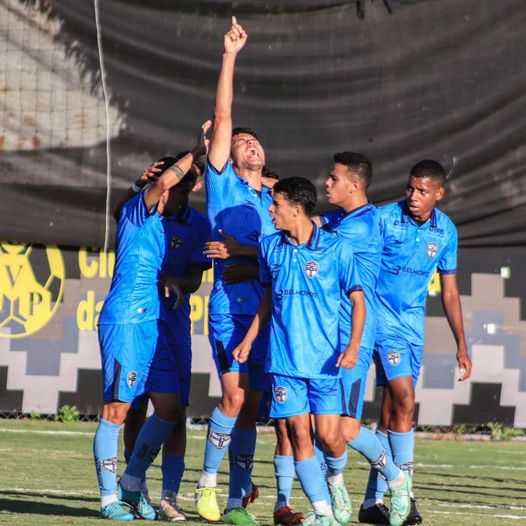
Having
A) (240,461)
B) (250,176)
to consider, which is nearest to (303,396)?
(240,461)

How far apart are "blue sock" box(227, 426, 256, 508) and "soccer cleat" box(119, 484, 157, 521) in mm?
462

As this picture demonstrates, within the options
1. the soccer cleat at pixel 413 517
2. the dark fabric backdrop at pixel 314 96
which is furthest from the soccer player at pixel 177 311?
the dark fabric backdrop at pixel 314 96

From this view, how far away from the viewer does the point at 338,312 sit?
738 centimetres

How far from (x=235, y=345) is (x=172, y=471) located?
85 centimetres

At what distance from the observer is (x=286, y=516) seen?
7.39 metres

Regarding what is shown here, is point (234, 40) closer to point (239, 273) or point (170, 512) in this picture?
point (239, 273)

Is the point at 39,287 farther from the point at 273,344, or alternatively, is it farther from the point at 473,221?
the point at 273,344

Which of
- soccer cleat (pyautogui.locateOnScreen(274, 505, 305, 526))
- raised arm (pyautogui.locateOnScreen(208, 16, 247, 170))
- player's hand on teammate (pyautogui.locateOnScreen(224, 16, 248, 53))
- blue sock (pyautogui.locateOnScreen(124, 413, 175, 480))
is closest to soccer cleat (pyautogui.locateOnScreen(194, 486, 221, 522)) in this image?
soccer cleat (pyautogui.locateOnScreen(274, 505, 305, 526))

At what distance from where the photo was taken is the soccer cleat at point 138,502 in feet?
25.1

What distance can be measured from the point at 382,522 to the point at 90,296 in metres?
6.34

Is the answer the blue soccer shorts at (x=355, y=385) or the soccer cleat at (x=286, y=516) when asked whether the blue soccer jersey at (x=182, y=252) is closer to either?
the blue soccer shorts at (x=355, y=385)

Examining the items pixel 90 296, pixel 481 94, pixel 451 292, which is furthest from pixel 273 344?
pixel 481 94

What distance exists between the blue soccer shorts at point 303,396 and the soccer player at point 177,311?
88 centimetres

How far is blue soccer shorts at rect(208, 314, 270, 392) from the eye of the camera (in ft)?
25.1
